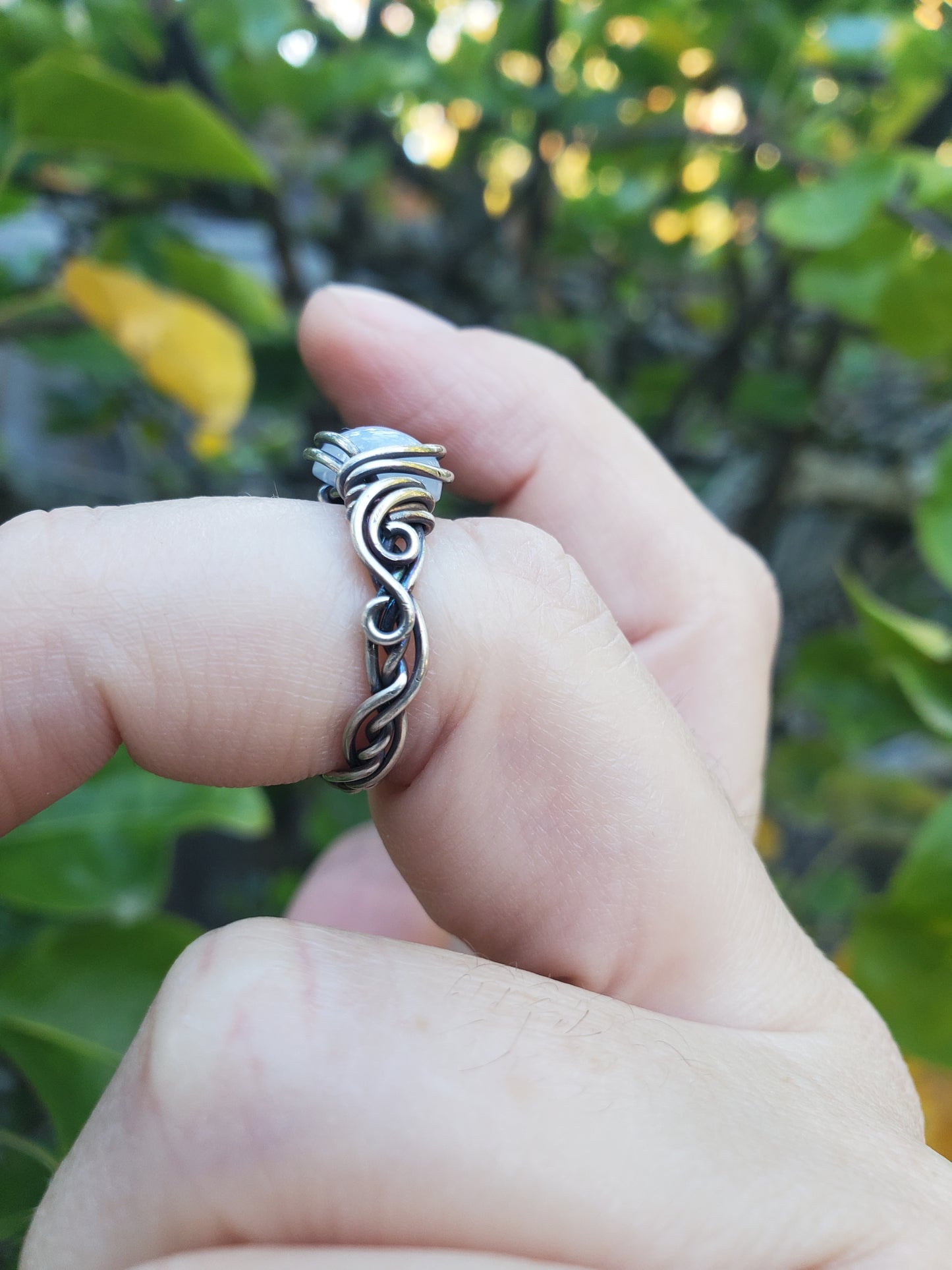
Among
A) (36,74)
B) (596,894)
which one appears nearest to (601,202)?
(36,74)

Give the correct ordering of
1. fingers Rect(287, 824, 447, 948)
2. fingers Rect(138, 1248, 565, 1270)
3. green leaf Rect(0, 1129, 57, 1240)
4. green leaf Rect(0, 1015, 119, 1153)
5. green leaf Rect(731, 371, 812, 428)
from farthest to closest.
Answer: green leaf Rect(731, 371, 812, 428) < fingers Rect(287, 824, 447, 948) < green leaf Rect(0, 1015, 119, 1153) < green leaf Rect(0, 1129, 57, 1240) < fingers Rect(138, 1248, 565, 1270)

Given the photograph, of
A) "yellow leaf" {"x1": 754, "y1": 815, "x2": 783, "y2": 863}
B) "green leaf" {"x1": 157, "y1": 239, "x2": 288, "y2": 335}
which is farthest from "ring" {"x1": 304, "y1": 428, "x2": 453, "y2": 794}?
"yellow leaf" {"x1": 754, "y1": 815, "x2": 783, "y2": 863}

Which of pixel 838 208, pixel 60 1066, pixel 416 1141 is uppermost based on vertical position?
pixel 838 208

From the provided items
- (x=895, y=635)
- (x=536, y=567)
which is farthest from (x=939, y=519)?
(x=536, y=567)

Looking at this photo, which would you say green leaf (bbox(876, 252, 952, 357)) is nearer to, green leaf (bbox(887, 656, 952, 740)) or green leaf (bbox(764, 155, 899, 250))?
green leaf (bbox(764, 155, 899, 250))

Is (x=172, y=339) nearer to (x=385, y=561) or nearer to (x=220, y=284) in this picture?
(x=220, y=284)

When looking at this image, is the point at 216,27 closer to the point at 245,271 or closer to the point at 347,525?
the point at 245,271

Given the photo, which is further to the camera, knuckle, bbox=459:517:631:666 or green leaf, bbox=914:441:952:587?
green leaf, bbox=914:441:952:587

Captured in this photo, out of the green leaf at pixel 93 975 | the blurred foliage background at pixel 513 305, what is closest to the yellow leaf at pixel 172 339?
the blurred foliage background at pixel 513 305
